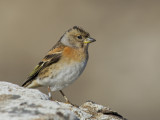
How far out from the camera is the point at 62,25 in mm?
25422

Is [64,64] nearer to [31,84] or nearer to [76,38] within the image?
[31,84]

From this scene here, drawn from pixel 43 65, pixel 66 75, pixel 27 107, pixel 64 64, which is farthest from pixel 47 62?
pixel 27 107

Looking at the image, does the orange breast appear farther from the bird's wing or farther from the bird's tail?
the bird's tail

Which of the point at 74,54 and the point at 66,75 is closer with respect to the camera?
the point at 66,75

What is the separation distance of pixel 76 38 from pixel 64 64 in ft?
3.53

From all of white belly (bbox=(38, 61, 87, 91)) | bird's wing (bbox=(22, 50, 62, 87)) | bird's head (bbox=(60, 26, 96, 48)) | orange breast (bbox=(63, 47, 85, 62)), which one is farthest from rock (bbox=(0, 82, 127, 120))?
Answer: bird's head (bbox=(60, 26, 96, 48))

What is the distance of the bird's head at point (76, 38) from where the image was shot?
439 inches

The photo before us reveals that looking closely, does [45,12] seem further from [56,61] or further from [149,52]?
[56,61]

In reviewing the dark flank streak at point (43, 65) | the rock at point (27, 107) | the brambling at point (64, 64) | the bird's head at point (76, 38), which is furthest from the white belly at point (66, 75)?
the rock at point (27, 107)

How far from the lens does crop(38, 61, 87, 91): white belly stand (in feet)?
33.3

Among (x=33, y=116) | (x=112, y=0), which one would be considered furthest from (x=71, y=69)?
(x=112, y=0)

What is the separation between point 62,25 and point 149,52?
415cm

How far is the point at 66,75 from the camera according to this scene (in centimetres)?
1018

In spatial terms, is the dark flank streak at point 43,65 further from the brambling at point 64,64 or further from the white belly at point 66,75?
the white belly at point 66,75
